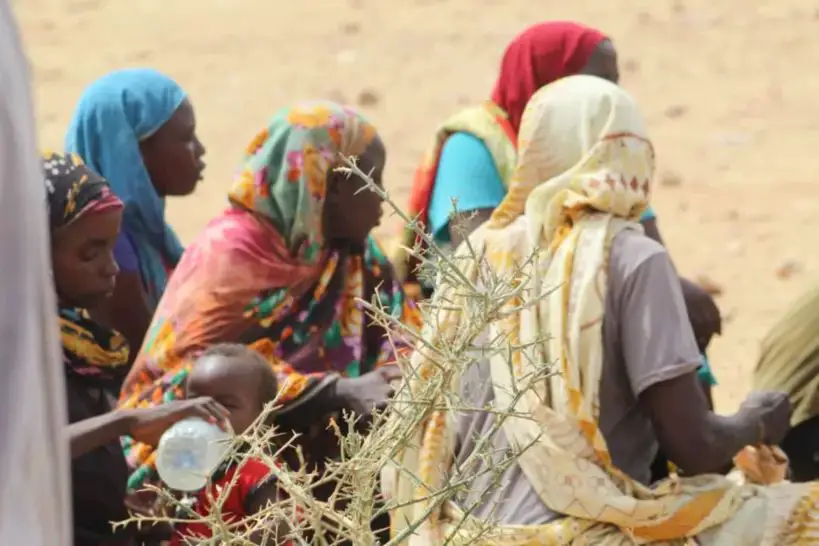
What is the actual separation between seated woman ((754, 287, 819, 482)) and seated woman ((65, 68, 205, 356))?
73.3 inches

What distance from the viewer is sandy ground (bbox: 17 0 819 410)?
1097 cm

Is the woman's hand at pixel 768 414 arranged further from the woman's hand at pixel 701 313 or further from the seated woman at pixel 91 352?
the seated woman at pixel 91 352

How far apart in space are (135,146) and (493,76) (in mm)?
9240

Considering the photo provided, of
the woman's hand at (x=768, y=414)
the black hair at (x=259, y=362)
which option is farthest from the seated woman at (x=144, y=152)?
the woman's hand at (x=768, y=414)

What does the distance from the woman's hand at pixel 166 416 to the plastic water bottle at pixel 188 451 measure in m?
0.02

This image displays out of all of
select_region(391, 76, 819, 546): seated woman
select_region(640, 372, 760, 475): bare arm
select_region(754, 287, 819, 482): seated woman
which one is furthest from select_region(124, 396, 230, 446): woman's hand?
select_region(754, 287, 819, 482): seated woman

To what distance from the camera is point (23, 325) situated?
5.52 feet

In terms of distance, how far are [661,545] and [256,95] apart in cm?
1125

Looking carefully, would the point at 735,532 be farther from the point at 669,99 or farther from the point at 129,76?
the point at 669,99

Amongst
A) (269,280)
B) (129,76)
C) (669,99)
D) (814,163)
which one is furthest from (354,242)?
(669,99)

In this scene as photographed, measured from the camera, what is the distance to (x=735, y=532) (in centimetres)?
385

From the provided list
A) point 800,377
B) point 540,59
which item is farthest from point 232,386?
point 540,59

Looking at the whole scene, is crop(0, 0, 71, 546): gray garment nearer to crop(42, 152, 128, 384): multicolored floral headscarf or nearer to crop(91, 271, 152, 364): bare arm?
crop(42, 152, 128, 384): multicolored floral headscarf

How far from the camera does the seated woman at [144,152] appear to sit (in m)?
5.39
